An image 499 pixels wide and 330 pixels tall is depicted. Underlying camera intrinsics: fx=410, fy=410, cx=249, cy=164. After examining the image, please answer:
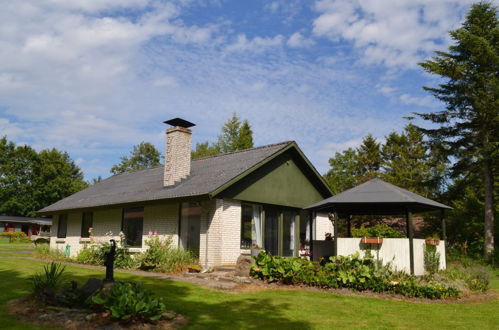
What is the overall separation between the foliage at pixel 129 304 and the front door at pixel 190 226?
8.04m

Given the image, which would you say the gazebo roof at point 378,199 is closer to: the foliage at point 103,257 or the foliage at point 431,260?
the foliage at point 431,260

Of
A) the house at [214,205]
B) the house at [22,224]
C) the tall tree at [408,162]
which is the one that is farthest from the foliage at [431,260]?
the house at [22,224]

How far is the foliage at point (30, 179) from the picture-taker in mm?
61250

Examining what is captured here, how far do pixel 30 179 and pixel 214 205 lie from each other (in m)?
58.1

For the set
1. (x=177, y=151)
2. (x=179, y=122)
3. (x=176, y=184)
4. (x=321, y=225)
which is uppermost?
(x=179, y=122)

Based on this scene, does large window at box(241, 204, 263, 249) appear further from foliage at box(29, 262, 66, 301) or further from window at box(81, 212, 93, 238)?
window at box(81, 212, 93, 238)

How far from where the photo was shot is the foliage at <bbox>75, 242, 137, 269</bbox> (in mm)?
15336

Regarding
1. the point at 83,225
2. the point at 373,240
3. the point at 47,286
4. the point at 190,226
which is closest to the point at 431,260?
the point at 373,240

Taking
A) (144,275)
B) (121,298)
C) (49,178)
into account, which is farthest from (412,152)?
(49,178)

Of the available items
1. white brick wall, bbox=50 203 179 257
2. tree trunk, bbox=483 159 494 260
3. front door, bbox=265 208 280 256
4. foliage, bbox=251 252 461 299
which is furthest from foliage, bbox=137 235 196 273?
tree trunk, bbox=483 159 494 260

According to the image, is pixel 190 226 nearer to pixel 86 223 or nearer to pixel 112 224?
pixel 112 224

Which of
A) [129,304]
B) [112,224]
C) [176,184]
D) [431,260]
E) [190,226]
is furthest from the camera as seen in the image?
[112,224]

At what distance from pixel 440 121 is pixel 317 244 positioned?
46.2 feet

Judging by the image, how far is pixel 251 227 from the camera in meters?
15.9
